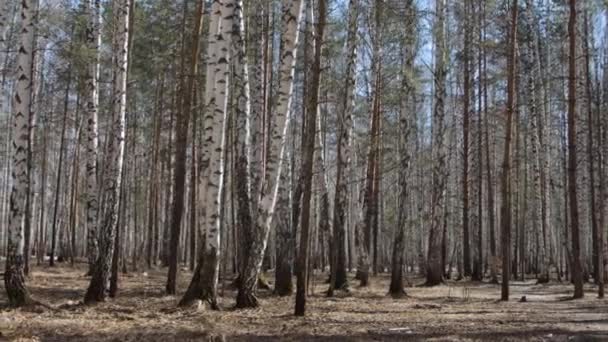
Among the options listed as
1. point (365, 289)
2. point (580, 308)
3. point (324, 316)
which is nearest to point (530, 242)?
point (365, 289)

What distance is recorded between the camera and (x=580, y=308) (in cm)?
1196

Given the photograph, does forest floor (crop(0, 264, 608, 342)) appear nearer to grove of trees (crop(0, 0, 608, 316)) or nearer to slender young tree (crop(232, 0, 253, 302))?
grove of trees (crop(0, 0, 608, 316))

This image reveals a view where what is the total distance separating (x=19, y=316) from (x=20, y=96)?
3.82 metres

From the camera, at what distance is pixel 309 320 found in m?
9.41

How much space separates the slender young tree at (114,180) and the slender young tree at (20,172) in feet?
4.09

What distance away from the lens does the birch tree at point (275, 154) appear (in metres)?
9.64

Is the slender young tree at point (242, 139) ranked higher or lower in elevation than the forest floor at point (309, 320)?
higher

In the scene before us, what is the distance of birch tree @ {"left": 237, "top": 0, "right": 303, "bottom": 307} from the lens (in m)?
9.64

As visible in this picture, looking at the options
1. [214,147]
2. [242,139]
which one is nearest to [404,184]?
[242,139]

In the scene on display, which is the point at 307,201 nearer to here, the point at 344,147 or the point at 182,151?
the point at 182,151

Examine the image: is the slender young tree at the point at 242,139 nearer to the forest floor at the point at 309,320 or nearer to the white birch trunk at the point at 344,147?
the forest floor at the point at 309,320

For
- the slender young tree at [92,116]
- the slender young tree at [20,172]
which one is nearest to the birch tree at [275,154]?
the slender young tree at [20,172]

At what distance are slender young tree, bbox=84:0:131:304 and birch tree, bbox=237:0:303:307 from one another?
2624 millimetres

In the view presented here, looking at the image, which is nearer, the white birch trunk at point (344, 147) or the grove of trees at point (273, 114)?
the grove of trees at point (273, 114)
